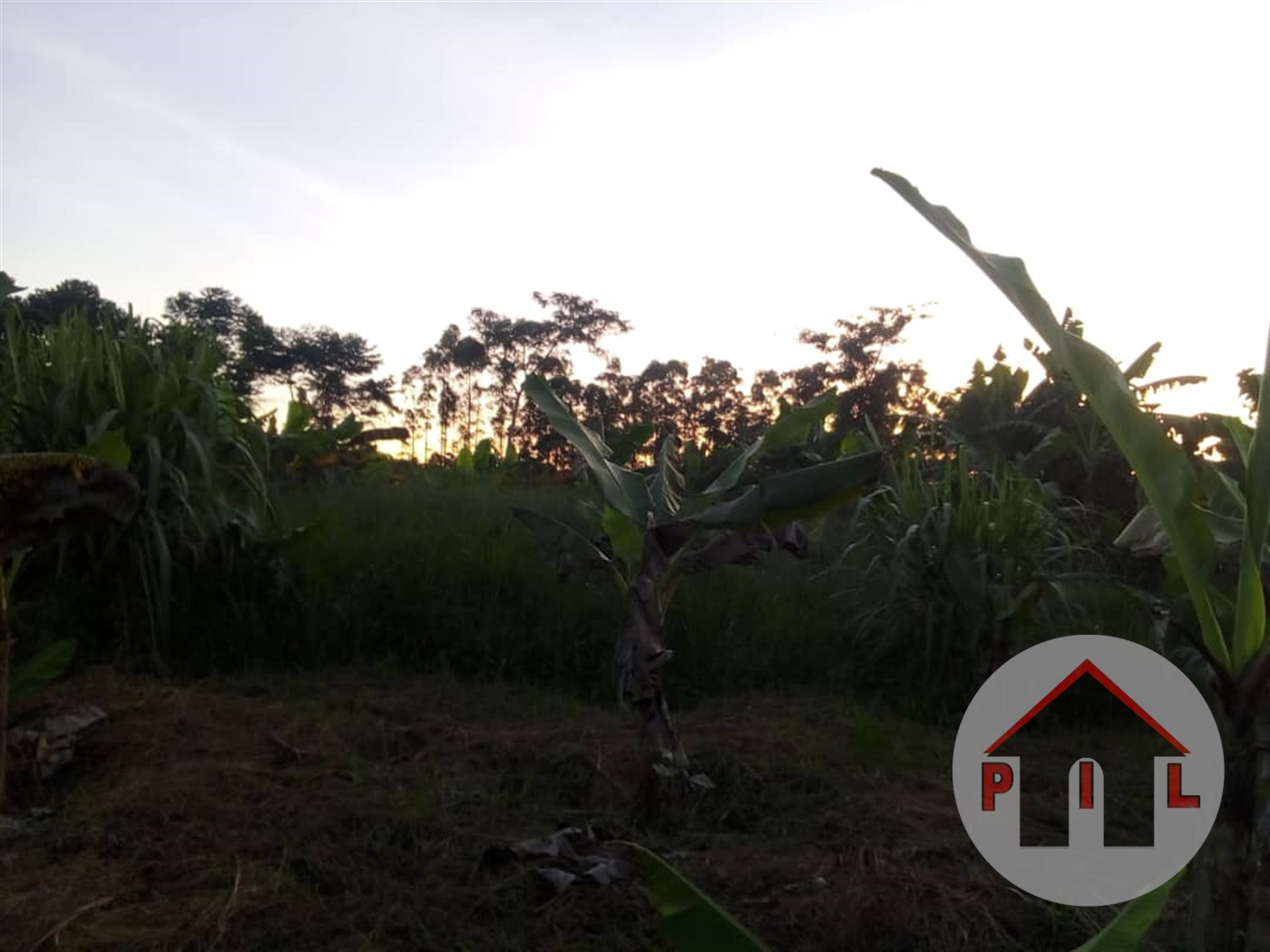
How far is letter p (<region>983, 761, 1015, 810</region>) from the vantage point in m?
2.84

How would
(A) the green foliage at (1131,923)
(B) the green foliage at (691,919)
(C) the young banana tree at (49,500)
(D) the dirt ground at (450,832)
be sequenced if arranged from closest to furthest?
(A) the green foliage at (1131,923) → (B) the green foliage at (691,919) → (D) the dirt ground at (450,832) → (C) the young banana tree at (49,500)

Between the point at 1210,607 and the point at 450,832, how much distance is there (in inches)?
81.6

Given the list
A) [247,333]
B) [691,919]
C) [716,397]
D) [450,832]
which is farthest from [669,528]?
[247,333]

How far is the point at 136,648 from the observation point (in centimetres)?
482

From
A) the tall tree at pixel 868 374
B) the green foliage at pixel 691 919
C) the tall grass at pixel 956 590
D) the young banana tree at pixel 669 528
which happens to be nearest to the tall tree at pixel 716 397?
the tall tree at pixel 868 374

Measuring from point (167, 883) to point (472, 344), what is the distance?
14.4 m

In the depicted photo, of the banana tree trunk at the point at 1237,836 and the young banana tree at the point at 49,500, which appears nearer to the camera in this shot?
the banana tree trunk at the point at 1237,836

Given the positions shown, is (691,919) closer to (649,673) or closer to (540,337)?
(649,673)

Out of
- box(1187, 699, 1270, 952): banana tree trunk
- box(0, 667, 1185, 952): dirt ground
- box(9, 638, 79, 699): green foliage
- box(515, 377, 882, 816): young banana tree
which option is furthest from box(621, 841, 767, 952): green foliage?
box(9, 638, 79, 699): green foliage

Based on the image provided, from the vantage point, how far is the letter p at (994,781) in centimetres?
284

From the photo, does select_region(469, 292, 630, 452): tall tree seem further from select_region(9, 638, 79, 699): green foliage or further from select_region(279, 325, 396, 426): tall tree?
select_region(9, 638, 79, 699): green foliage

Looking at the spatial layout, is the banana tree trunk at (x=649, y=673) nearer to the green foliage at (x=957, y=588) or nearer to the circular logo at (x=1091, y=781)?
the circular logo at (x=1091, y=781)

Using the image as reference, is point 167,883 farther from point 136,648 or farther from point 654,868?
point 136,648

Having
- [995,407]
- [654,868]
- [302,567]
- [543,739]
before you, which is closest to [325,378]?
[995,407]
